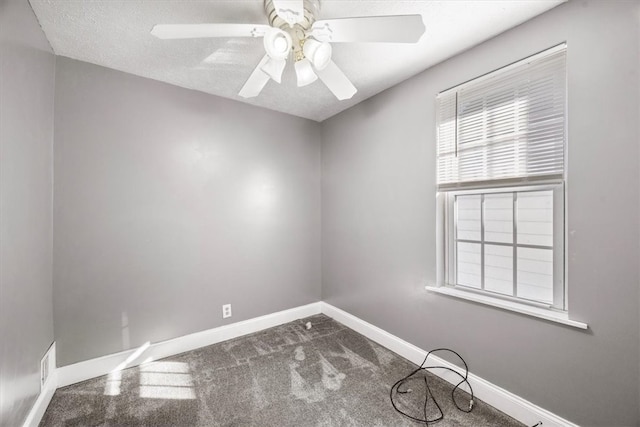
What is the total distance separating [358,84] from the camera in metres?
2.41

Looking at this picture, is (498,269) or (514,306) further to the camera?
(498,269)

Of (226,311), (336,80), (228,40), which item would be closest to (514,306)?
(336,80)

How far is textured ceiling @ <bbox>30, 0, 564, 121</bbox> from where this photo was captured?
1488 mm

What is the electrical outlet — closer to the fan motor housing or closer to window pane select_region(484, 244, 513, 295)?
window pane select_region(484, 244, 513, 295)

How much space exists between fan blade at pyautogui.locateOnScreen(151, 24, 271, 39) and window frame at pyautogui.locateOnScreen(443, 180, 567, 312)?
5.53 feet

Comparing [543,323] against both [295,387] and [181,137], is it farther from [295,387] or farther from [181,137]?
[181,137]

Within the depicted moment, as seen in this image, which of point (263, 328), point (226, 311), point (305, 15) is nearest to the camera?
point (305, 15)

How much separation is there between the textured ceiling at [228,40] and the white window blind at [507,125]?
30 centimetres

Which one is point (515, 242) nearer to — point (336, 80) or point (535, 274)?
point (535, 274)

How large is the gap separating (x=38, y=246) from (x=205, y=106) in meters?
1.66

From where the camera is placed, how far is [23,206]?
1480mm

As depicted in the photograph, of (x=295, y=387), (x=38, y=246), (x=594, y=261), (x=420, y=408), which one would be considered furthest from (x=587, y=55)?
(x=38, y=246)

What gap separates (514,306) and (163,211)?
2.74m

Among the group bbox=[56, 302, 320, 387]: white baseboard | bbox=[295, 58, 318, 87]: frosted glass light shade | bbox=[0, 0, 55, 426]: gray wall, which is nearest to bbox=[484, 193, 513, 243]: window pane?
bbox=[295, 58, 318, 87]: frosted glass light shade
